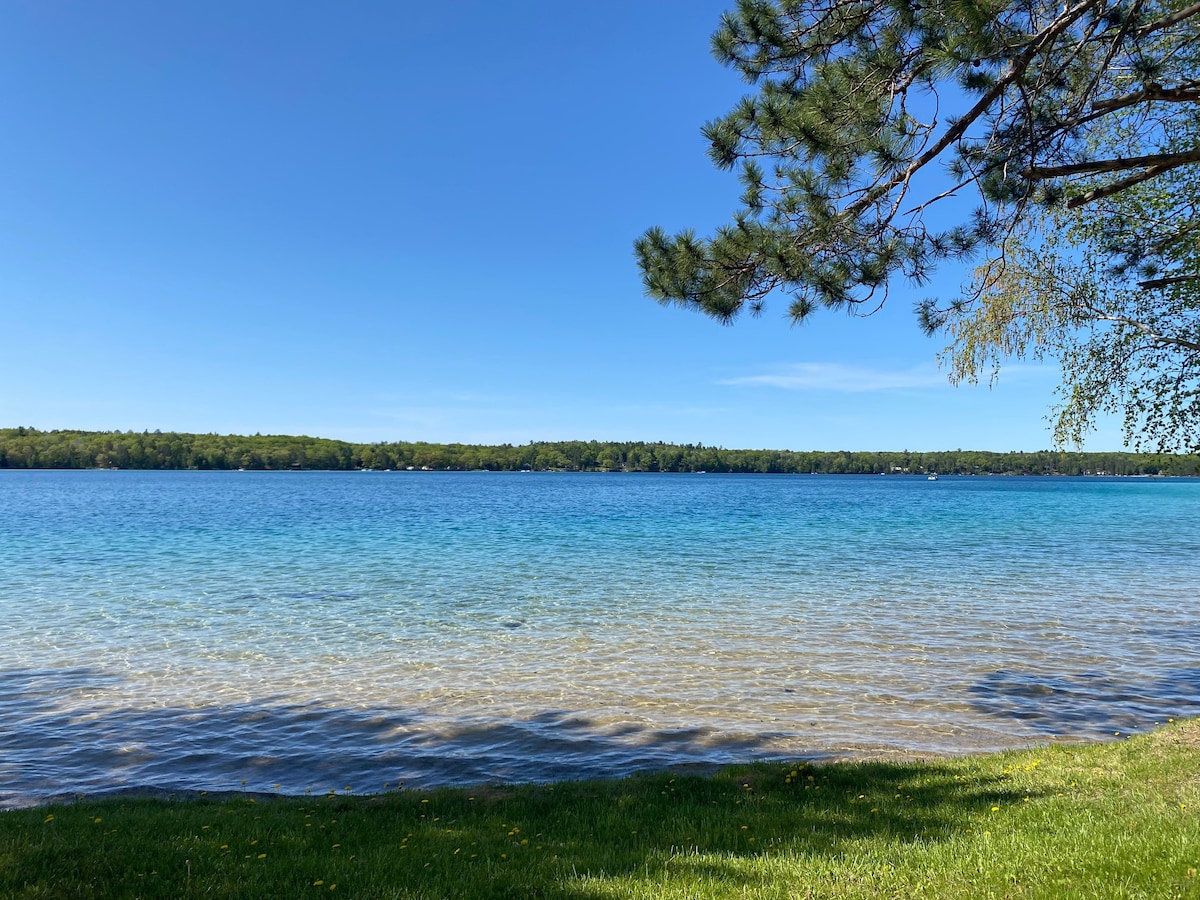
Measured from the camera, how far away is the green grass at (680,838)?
457cm

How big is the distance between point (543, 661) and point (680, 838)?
7.46 metres

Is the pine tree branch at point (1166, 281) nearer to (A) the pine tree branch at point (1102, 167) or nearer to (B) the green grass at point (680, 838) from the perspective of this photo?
(A) the pine tree branch at point (1102, 167)

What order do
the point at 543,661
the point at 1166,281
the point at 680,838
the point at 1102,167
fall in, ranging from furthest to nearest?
the point at 543,661 < the point at 1166,281 < the point at 1102,167 < the point at 680,838

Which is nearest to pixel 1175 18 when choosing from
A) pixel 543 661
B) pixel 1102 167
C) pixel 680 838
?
pixel 1102 167

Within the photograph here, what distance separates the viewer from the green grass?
4.57m

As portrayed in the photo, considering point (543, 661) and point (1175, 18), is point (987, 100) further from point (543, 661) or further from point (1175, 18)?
point (543, 661)

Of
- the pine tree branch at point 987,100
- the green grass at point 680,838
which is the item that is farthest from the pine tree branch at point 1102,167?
the green grass at point 680,838

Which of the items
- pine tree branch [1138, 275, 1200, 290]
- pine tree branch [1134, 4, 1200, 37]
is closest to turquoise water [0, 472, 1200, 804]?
pine tree branch [1138, 275, 1200, 290]

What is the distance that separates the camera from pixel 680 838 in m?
5.64

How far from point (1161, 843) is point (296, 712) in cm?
927

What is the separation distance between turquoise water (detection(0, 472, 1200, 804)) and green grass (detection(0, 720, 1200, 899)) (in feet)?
4.56

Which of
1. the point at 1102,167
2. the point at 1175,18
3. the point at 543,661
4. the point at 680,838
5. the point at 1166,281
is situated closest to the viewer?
the point at 680,838

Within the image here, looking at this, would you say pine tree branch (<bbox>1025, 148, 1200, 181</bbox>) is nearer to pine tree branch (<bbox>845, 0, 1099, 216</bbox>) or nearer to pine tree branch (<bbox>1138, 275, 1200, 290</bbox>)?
pine tree branch (<bbox>845, 0, 1099, 216</bbox>)

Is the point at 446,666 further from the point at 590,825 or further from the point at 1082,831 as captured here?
the point at 1082,831
